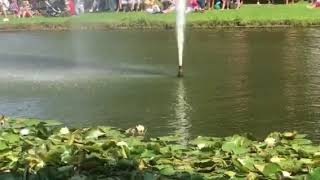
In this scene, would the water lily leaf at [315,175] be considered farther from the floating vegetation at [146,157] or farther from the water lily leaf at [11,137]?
the water lily leaf at [11,137]

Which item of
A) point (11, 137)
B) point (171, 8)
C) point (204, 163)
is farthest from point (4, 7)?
point (204, 163)

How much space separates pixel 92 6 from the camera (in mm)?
34312

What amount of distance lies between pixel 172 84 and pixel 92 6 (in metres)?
22.0

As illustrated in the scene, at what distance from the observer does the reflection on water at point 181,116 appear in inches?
360

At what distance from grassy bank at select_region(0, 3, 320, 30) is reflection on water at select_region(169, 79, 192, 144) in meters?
12.8

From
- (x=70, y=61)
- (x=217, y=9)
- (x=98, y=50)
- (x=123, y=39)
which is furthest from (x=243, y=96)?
(x=217, y=9)

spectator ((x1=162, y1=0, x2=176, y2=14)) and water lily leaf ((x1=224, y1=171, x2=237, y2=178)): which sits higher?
water lily leaf ((x1=224, y1=171, x2=237, y2=178))

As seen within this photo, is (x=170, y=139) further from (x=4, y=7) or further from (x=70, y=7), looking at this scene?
(x=4, y=7)

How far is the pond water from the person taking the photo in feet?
32.8

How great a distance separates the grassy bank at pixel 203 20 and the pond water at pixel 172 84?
127 inches

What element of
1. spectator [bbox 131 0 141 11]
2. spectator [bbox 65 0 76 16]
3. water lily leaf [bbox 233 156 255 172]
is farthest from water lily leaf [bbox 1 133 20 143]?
spectator [bbox 131 0 141 11]


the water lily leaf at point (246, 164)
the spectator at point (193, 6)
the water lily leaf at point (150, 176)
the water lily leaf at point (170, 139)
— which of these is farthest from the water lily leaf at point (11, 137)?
the spectator at point (193, 6)

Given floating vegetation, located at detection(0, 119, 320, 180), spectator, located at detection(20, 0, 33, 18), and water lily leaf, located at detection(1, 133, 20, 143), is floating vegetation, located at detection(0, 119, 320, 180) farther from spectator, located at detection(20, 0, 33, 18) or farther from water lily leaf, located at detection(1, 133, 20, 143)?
spectator, located at detection(20, 0, 33, 18)

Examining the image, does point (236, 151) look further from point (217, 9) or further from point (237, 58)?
point (217, 9)
